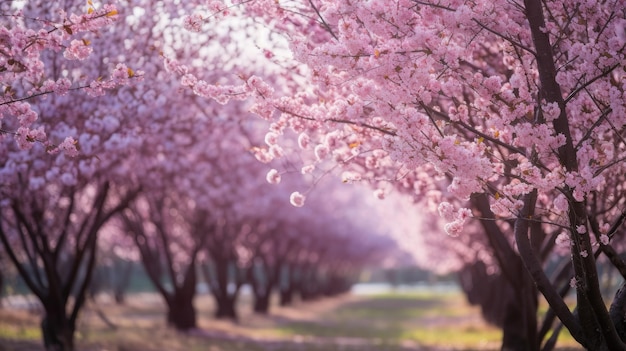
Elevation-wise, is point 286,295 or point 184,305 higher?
point 184,305

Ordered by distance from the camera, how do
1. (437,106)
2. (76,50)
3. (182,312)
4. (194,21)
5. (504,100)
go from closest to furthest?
1. (504,100)
2. (76,50)
3. (194,21)
4. (437,106)
5. (182,312)

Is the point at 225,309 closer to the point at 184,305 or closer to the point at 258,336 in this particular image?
A: the point at 258,336

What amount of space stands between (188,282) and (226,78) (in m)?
11.5

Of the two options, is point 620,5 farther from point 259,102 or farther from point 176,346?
point 176,346

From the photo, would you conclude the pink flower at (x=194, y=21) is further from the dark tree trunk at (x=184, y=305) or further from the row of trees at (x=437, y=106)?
the dark tree trunk at (x=184, y=305)

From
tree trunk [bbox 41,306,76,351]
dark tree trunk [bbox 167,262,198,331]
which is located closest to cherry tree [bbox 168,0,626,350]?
tree trunk [bbox 41,306,76,351]

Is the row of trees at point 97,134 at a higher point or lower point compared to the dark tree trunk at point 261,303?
higher

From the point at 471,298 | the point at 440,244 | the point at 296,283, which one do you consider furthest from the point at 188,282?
the point at 296,283

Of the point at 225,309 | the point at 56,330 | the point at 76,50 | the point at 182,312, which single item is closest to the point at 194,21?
the point at 76,50

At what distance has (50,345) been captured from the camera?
1573cm

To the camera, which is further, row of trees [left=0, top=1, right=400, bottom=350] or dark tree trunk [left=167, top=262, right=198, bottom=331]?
dark tree trunk [left=167, top=262, right=198, bottom=331]

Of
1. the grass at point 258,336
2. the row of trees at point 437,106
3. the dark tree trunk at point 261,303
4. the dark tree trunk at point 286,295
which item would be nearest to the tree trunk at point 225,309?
the grass at point 258,336

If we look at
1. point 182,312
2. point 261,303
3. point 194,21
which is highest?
point 194,21

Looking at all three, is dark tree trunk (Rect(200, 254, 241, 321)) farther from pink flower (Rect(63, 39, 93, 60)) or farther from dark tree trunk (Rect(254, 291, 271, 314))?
pink flower (Rect(63, 39, 93, 60))
